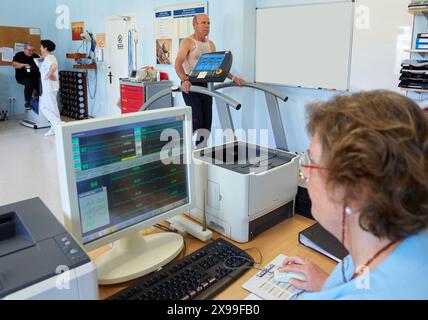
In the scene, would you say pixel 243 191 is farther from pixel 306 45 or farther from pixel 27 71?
pixel 27 71

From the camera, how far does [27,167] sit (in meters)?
4.55

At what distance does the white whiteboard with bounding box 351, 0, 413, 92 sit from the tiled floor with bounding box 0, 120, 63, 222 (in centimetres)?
287

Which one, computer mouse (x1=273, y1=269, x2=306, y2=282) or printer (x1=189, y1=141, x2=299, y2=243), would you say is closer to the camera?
computer mouse (x1=273, y1=269, x2=306, y2=282)

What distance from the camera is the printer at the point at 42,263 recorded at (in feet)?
2.72

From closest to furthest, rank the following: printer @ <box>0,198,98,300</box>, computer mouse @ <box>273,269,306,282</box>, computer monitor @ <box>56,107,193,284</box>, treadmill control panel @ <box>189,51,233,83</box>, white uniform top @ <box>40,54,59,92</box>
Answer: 1. printer @ <box>0,198,98,300</box>
2. computer monitor @ <box>56,107,193,284</box>
3. computer mouse @ <box>273,269,306,282</box>
4. treadmill control panel @ <box>189,51,233,83</box>
5. white uniform top @ <box>40,54,59,92</box>

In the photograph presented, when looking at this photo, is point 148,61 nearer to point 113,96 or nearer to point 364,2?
point 113,96

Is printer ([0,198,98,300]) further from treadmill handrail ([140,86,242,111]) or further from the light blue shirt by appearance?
treadmill handrail ([140,86,242,111])

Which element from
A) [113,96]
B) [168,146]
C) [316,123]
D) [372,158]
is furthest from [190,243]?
[113,96]

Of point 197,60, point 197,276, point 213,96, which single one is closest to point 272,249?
point 197,276

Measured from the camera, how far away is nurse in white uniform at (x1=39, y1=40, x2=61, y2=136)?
5883 mm

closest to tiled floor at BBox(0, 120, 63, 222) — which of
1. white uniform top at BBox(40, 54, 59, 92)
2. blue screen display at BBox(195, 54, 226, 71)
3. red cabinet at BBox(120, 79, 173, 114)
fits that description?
white uniform top at BBox(40, 54, 59, 92)

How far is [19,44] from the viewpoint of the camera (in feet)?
23.9

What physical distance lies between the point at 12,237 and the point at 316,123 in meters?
0.88

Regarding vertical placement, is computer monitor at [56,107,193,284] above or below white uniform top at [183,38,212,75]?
below
